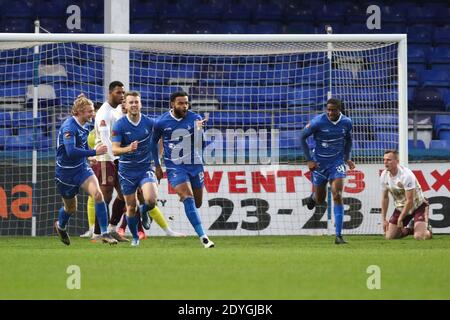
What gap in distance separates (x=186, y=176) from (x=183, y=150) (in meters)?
0.34

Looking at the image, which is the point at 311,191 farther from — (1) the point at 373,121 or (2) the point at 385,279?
(2) the point at 385,279

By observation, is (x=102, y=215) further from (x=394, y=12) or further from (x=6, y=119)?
(x=394, y=12)

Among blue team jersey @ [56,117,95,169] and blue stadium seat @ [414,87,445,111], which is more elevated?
blue stadium seat @ [414,87,445,111]

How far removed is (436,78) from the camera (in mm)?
23578

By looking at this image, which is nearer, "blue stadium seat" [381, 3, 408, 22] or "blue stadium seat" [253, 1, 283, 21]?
"blue stadium seat" [253, 1, 283, 21]

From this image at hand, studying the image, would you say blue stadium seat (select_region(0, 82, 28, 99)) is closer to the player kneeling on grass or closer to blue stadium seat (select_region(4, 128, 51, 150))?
blue stadium seat (select_region(4, 128, 51, 150))

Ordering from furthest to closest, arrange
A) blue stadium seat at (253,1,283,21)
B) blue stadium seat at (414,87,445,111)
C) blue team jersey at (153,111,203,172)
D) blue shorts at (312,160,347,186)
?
blue stadium seat at (253,1,283,21) < blue stadium seat at (414,87,445,111) < blue shorts at (312,160,347,186) < blue team jersey at (153,111,203,172)

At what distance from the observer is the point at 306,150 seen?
616 inches

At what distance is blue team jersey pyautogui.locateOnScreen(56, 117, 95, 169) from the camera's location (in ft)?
46.7

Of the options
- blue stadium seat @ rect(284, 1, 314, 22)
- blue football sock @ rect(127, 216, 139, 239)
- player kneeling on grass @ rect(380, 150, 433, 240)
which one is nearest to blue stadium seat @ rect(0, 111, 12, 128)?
blue football sock @ rect(127, 216, 139, 239)

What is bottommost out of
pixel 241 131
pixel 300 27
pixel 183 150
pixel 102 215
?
pixel 102 215

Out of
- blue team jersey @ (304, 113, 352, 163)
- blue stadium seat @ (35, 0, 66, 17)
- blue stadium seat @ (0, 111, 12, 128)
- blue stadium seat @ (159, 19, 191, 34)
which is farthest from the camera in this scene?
blue stadium seat @ (35, 0, 66, 17)

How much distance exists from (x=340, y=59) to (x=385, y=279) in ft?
30.1

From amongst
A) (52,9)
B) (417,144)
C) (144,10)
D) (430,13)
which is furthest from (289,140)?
(430,13)
